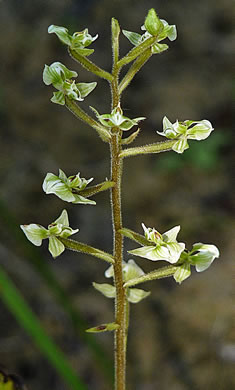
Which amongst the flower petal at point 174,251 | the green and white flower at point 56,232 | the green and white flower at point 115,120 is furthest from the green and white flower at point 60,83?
the flower petal at point 174,251

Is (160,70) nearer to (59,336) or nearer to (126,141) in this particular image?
(59,336)

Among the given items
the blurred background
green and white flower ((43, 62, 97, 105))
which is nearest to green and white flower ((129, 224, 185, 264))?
green and white flower ((43, 62, 97, 105))

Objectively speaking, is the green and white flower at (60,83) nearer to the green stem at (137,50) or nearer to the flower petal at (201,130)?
the green stem at (137,50)

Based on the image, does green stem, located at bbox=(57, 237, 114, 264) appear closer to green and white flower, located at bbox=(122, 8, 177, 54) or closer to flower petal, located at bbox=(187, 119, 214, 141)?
flower petal, located at bbox=(187, 119, 214, 141)

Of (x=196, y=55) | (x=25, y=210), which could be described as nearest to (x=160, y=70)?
(x=196, y=55)

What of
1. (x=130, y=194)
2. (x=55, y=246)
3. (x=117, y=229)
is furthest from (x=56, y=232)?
(x=130, y=194)

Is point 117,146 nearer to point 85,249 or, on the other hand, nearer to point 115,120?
point 115,120
